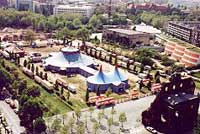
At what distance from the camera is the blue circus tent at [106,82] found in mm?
41344

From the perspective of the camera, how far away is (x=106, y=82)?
4178 cm

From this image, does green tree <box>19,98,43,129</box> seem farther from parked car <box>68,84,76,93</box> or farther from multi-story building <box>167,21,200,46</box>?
multi-story building <box>167,21,200,46</box>

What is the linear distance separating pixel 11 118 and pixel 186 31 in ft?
156

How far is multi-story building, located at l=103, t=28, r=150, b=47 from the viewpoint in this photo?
217ft

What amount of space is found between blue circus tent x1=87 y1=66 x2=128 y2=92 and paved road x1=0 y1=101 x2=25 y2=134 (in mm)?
10310

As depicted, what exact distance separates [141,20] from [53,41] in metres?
32.8

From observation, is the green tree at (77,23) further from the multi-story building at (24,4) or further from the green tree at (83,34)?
the multi-story building at (24,4)

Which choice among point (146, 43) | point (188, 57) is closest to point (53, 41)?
point (146, 43)

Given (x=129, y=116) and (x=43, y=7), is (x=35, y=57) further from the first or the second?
A: (x=43, y=7)

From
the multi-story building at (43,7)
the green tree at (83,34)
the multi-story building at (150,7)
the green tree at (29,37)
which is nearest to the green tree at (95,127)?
the green tree at (29,37)

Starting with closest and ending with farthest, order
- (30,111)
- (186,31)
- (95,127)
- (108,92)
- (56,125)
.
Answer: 1. (56,125)
2. (95,127)
3. (30,111)
4. (108,92)
5. (186,31)

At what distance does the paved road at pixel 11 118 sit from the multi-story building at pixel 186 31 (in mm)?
43118

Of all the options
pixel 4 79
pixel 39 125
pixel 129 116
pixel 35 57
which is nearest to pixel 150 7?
pixel 35 57

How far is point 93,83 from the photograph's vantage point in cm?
4122
